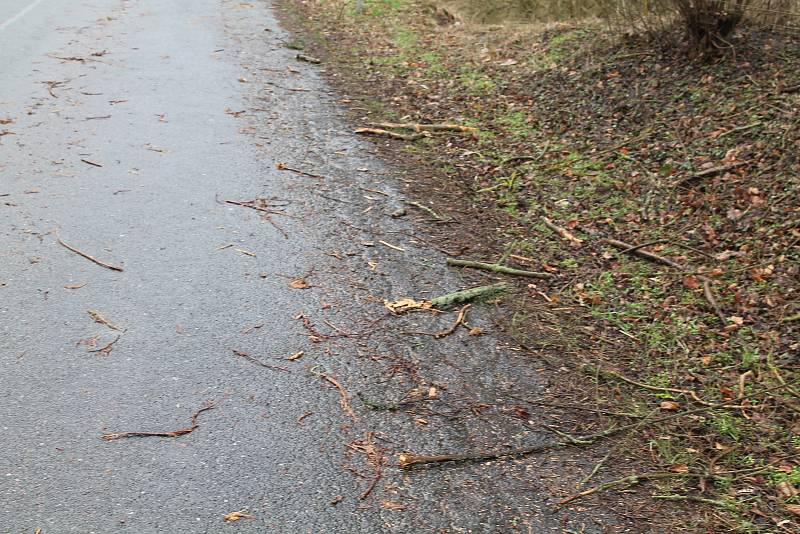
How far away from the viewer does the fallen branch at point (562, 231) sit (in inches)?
235

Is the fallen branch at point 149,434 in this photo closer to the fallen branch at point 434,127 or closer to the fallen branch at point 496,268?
the fallen branch at point 496,268

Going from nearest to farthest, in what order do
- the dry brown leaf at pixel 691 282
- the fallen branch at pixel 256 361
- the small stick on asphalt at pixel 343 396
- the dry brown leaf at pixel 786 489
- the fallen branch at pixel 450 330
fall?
1. the dry brown leaf at pixel 786 489
2. the small stick on asphalt at pixel 343 396
3. the fallen branch at pixel 256 361
4. the fallen branch at pixel 450 330
5. the dry brown leaf at pixel 691 282

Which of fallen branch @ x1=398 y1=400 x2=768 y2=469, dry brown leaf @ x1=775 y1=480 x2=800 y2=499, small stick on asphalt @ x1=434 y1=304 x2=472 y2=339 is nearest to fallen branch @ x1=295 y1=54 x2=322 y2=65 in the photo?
small stick on asphalt @ x1=434 y1=304 x2=472 y2=339

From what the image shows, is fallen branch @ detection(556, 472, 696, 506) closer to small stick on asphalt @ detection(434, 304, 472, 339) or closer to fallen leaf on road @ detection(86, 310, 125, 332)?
small stick on asphalt @ detection(434, 304, 472, 339)

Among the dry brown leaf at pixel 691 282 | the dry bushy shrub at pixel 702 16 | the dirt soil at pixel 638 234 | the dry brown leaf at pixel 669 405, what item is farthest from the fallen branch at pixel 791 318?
the dry bushy shrub at pixel 702 16

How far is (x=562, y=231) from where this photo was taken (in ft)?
20.1

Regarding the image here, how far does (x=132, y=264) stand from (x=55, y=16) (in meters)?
9.42

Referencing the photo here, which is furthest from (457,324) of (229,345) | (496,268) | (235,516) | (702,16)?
(702,16)

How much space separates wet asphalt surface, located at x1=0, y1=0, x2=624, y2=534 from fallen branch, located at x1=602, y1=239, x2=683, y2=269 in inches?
51.5

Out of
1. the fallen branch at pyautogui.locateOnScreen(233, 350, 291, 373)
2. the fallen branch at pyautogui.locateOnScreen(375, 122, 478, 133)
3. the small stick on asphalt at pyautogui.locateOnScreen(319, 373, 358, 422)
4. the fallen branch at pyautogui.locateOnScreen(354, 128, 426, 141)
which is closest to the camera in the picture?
the small stick on asphalt at pyautogui.locateOnScreen(319, 373, 358, 422)

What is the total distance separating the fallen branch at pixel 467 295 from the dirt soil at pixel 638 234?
16 cm

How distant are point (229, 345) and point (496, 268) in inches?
79.0

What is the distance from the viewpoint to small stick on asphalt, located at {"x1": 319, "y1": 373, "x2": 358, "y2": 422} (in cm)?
407

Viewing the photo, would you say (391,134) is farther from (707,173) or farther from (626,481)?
(626,481)
